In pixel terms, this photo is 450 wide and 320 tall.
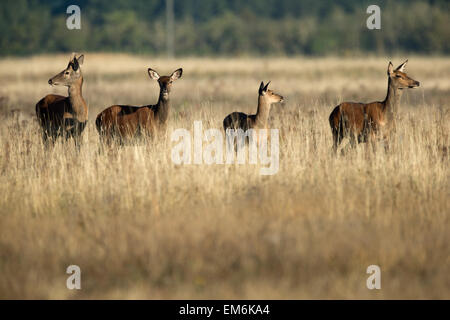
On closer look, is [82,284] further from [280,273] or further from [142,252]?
[280,273]

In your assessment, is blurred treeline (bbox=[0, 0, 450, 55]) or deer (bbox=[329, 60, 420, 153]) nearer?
deer (bbox=[329, 60, 420, 153])

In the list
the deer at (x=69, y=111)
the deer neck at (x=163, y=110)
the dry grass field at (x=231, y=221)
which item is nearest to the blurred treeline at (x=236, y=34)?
the deer neck at (x=163, y=110)

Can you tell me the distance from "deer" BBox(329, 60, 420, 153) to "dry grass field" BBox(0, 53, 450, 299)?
0.28 metres

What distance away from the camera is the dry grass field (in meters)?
6.19

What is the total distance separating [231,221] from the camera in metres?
7.30

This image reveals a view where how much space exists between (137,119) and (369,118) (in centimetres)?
376

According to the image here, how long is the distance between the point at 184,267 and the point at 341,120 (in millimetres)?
5595

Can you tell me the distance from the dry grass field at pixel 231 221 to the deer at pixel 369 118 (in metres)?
0.28

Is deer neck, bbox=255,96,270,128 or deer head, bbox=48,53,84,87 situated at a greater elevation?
deer head, bbox=48,53,84,87

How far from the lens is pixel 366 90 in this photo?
22.1 m

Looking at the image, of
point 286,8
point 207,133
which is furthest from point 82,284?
point 286,8

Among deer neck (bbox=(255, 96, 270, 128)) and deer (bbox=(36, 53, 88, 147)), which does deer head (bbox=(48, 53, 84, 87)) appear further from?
Answer: deer neck (bbox=(255, 96, 270, 128))

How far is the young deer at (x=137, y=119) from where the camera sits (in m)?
11.7

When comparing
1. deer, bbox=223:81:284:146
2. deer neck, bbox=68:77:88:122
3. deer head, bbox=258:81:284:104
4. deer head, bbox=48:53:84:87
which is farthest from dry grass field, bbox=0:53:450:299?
deer head, bbox=48:53:84:87
